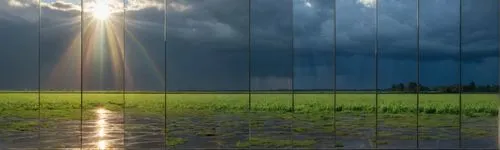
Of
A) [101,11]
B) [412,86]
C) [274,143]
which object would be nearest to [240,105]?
[412,86]

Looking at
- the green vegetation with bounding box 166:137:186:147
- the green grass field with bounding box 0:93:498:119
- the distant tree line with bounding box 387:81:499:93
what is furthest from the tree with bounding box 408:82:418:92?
the green vegetation with bounding box 166:137:186:147

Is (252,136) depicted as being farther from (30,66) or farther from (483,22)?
(483,22)

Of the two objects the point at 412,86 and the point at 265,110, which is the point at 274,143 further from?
the point at 412,86

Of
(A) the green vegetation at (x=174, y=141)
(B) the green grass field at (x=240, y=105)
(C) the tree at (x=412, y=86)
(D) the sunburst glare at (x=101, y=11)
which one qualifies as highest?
(D) the sunburst glare at (x=101, y=11)

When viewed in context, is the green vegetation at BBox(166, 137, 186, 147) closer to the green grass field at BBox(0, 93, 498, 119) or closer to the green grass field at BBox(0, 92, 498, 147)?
the green grass field at BBox(0, 92, 498, 147)

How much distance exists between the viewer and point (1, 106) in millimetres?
31203

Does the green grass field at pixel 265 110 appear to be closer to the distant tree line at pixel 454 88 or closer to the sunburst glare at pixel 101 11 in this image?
the distant tree line at pixel 454 88

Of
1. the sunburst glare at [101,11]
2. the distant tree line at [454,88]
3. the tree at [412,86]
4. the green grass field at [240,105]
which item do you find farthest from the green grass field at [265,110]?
the sunburst glare at [101,11]

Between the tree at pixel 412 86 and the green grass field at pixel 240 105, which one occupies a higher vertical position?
the tree at pixel 412 86

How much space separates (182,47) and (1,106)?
849 inches

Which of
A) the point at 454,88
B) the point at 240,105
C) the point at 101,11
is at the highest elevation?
the point at 101,11

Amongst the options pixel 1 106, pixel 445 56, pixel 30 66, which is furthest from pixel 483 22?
pixel 1 106

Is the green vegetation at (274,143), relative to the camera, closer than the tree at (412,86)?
Yes

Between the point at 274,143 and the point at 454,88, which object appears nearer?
the point at 274,143
